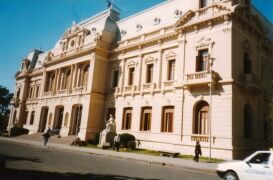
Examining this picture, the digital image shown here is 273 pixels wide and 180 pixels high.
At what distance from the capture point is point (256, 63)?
90.4 feet

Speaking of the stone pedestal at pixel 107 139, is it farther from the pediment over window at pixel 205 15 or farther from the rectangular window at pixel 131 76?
the pediment over window at pixel 205 15

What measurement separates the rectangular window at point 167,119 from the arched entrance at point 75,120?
1327 centimetres

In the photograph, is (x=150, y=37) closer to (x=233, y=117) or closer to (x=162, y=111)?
(x=162, y=111)

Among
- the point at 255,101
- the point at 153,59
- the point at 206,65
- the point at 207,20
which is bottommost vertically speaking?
the point at 255,101

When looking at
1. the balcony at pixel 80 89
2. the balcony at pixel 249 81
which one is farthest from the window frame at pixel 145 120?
the balcony at pixel 249 81

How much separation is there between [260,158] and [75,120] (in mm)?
30122

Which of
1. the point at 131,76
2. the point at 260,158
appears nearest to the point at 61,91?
the point at 131,76

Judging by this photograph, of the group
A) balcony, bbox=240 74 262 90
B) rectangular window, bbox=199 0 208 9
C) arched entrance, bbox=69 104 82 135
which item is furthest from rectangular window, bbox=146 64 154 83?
arched entrance, bbox=69 104 82 135

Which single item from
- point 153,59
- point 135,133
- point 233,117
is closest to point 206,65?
point 233,117

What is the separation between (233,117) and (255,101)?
18.0 ft

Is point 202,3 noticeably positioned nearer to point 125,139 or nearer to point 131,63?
point 131,63

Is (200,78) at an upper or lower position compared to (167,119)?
upper

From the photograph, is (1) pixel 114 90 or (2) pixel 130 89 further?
(1) pixel 114 90

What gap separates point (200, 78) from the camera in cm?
2402
